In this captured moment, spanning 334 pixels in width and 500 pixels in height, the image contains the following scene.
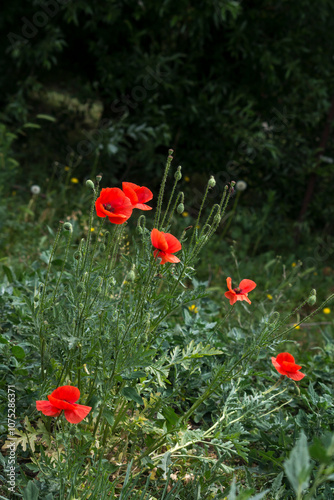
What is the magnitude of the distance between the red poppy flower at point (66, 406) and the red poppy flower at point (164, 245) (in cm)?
40

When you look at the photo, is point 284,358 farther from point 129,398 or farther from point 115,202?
point 115,202

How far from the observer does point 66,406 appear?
1.15m

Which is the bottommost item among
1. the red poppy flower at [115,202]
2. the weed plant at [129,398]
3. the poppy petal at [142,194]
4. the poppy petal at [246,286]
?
the weed plant at [129,398]

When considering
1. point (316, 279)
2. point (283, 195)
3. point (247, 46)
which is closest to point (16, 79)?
point (247, 46)

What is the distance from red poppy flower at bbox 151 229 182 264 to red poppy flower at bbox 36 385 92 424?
401 millimetres

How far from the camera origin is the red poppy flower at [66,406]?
3.77 feet

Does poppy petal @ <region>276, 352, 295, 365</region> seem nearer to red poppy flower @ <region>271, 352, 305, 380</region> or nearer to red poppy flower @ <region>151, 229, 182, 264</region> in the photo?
red poppy flower @ <region>271, 352, 305, 380</region>

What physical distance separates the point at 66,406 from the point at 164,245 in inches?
18.5

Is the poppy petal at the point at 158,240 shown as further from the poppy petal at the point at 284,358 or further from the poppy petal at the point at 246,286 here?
the poppy petal at the point at 284,358

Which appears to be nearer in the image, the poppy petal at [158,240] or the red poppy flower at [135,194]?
the poppy petal at [158,240]

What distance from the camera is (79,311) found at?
52.2 inches

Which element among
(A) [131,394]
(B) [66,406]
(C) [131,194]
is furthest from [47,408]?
(C) [131,194]

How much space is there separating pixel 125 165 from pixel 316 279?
2.09 meters

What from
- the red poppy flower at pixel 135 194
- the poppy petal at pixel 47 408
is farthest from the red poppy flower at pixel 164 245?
the poppy petal at pixel 47 408
